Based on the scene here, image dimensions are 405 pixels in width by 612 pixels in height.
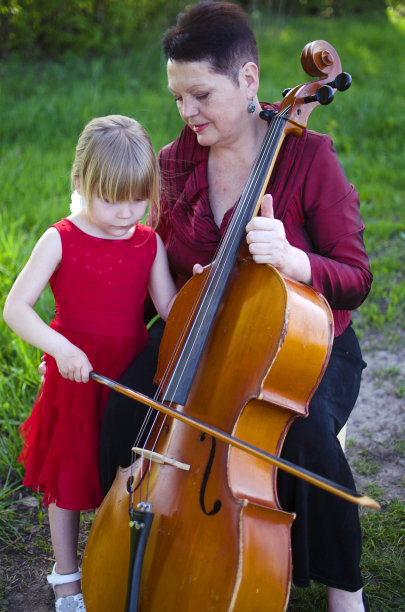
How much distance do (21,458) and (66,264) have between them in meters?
0.64

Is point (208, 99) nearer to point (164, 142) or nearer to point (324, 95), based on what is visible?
point (324, 95)

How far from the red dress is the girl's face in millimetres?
62

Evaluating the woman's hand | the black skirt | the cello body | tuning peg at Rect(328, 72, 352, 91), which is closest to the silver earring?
tuning peg at Rect(328, 72, 352, 91)

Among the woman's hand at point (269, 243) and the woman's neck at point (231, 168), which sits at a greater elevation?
the woman's neck at point (231, 168)

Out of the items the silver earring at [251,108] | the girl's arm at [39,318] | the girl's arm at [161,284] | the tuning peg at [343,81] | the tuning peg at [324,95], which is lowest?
the girl's arm at [39,318]

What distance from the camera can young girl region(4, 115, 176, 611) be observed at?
1765 millimetres

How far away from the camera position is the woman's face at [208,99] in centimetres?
189

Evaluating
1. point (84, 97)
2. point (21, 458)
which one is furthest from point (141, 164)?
point (84, 97)

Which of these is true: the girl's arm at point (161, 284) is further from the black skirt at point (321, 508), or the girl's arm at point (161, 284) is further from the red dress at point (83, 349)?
the black skirt at point (321, 508)

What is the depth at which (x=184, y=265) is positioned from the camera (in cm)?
206

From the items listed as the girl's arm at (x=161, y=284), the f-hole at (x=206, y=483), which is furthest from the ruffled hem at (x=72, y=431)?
the f-hole at (x=206, y=483)

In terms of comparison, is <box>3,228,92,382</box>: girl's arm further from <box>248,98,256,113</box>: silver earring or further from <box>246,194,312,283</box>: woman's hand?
<box>248,98,256,113</box>: silver earring

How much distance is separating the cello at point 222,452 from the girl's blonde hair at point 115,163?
0.88 feet

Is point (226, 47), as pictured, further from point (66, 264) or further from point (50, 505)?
point (50, 505)
